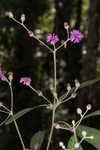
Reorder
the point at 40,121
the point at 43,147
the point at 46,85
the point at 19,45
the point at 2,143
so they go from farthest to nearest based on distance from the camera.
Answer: the point at 19,45 → the point at 46,85 → the point at 40,121 → the point at 2,143 → the point at 43,147

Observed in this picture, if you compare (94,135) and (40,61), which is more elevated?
(40,61)

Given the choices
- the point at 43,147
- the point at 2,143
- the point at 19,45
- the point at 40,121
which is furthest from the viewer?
the point at 19,45

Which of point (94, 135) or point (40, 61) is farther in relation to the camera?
point (40, 61)

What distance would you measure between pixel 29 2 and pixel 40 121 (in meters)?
2.41

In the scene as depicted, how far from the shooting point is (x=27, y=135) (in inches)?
191

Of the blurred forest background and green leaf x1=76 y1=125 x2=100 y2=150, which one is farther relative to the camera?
the blurred forest background

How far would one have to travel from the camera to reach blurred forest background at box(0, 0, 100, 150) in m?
4.42

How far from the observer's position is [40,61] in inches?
247

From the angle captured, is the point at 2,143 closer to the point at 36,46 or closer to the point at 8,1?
the point at 36,46

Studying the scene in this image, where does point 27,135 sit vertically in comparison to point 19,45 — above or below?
below

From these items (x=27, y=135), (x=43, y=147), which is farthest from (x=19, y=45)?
(x=43, y=147)

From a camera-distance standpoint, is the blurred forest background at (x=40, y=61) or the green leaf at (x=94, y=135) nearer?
the green leaf at (x=94, y=135)

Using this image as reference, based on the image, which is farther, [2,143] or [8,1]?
[8,1]

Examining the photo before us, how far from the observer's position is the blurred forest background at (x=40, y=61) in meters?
4.42
